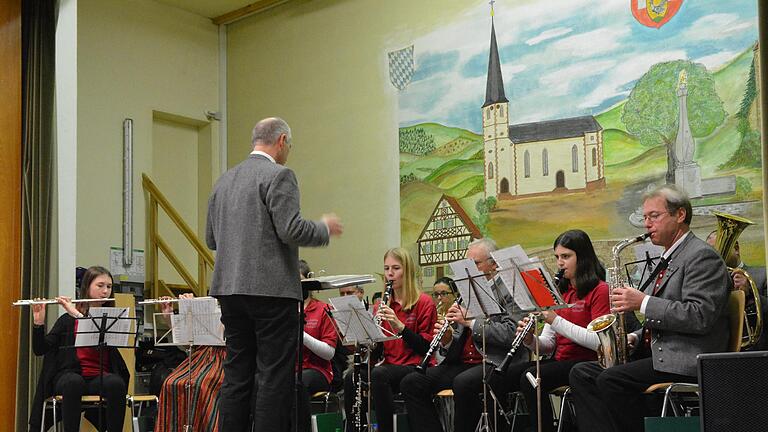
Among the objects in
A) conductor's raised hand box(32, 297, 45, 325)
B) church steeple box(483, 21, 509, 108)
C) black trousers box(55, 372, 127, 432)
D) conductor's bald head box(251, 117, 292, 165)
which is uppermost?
church steeple box(483, 21, 509, 108)

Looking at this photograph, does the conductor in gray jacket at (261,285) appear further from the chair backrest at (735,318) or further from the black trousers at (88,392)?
the black trousers at (88,392)

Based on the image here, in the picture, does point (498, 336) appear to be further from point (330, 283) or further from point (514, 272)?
point (330, 283)

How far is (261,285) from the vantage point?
4301 mm

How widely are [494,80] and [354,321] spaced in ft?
10.8

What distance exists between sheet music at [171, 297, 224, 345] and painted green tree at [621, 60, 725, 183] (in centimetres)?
359

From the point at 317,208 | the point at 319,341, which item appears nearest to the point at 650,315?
the point at 319,341

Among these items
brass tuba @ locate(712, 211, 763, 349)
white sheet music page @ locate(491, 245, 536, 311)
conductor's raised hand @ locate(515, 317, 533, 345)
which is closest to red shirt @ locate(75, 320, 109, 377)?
conductor's raised hand @ locate(515, 317, 533, 345)

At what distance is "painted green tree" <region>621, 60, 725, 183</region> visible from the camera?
22.8 ft

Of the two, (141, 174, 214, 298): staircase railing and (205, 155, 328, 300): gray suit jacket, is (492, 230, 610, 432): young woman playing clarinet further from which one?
(141, 174, 214, 298): staircase railing

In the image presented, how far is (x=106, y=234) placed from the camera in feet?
31.7

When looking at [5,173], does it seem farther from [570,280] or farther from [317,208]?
[570,280]

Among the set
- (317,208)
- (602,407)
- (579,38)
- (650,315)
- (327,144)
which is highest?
(579,38)

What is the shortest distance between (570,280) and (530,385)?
26.0 inches

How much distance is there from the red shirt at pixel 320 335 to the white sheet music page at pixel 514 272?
2004 millimetres
